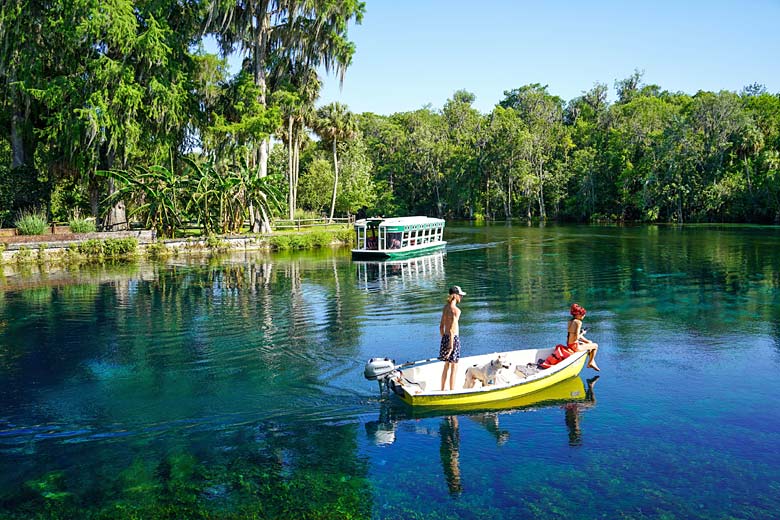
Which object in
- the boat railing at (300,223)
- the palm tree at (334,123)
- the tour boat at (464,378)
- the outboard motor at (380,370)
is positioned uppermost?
the palm tree at (334,123)

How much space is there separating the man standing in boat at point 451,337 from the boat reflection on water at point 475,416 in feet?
2.51

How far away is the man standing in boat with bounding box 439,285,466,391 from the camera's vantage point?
12.1 meters

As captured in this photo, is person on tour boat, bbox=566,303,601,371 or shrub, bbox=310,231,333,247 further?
shrub, bbox=310,231,333,247

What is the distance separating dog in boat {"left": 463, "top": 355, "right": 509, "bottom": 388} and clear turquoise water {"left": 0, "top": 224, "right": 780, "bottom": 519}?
886 millimetres

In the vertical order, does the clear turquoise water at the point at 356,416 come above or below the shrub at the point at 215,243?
below

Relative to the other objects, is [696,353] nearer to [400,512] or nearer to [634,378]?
[634,378]

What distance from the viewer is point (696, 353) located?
1571cm

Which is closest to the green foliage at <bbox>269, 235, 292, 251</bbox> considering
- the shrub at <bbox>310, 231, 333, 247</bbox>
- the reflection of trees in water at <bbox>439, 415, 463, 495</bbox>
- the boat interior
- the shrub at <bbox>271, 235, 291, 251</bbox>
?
the shrub at <bbox>271, 235, 291, 251</bbox>

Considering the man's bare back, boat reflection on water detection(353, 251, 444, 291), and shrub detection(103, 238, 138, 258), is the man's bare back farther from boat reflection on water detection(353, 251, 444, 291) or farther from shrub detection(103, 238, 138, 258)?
shrub detection(103, 238, 138, 258)

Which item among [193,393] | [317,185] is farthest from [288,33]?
[193,393]

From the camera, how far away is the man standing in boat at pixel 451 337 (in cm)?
1211

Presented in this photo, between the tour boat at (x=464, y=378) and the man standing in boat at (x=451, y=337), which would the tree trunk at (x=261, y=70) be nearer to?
the tour boat at (x=464, y=378)

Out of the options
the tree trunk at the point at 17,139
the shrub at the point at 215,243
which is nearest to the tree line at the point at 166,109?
the tree trunk at the point at 17,139

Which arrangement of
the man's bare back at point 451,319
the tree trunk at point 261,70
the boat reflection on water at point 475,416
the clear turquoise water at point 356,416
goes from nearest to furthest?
the clear turquoise water at point 356,416, the boat reflection on water at point 475,416, the man's bare back at point 451,319, the tree trunk at point 261,70
